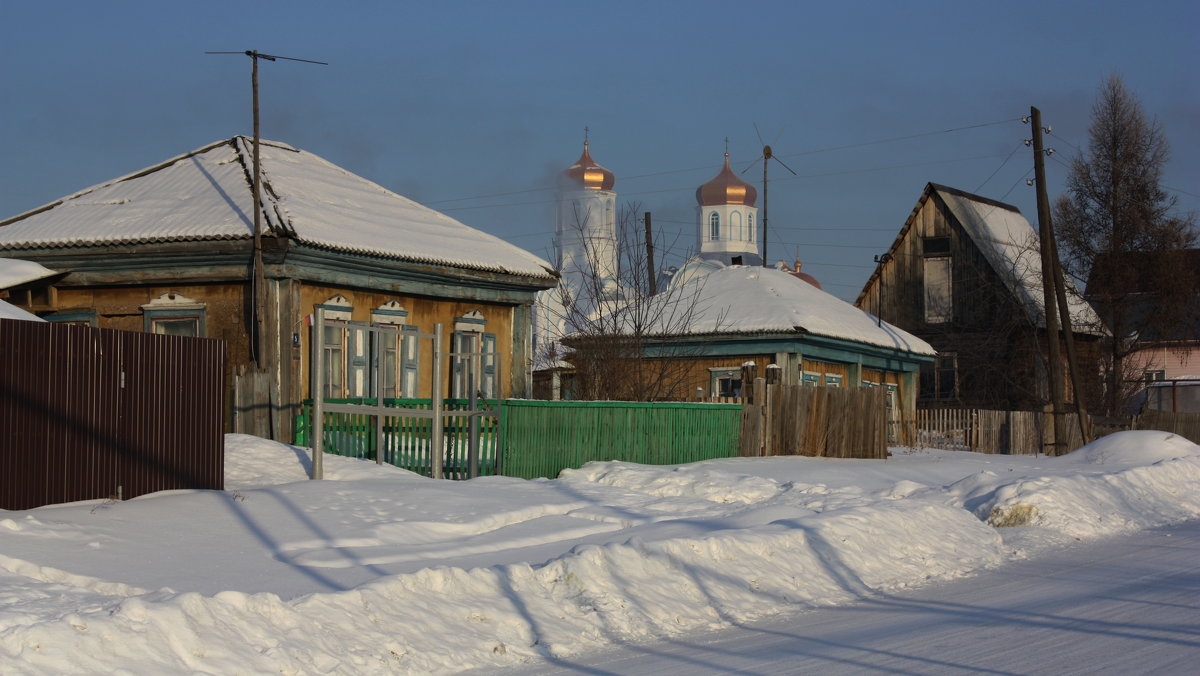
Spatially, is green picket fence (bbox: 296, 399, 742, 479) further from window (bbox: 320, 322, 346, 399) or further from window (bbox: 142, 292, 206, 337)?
window (bbox: 142, 292, 206, 337)

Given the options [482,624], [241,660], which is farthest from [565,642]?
[241,660]

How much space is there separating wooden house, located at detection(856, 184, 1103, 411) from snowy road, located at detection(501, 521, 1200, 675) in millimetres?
32689

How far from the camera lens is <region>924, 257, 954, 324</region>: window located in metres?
46.8

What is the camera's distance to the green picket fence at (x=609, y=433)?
60.8 ft

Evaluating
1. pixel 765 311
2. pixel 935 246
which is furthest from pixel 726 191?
pixel 765 311

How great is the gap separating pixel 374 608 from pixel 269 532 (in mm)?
3688

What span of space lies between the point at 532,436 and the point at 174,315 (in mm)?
6962

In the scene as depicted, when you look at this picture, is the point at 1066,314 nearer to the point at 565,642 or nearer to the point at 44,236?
the point at 44,236

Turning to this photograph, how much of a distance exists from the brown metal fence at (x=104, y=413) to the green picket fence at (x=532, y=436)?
13.9 ft

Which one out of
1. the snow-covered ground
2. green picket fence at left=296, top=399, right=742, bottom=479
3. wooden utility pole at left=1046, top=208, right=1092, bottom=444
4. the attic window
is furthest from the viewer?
the attic window

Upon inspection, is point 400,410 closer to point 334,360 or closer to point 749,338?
point 334,360

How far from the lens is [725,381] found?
3462cm

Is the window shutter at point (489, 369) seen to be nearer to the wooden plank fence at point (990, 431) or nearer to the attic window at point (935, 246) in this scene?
Result: the wooden plank fence at point (990, 431)

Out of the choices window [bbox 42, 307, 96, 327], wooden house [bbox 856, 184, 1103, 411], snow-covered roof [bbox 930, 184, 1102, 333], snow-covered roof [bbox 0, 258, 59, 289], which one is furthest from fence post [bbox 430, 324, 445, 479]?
snow-covered roof [bbox 930, 184, 1102, 333]
